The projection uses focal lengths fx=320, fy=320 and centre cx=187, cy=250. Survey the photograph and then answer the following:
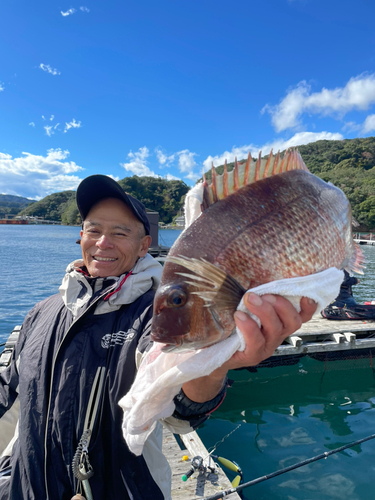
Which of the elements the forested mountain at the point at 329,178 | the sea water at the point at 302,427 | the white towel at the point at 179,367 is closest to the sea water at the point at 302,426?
the sea water at the point at 302,427

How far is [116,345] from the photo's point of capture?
1.75 m

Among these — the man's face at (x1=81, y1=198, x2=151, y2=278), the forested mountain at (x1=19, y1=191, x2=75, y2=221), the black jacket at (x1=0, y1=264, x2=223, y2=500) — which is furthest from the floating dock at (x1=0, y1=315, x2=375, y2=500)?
the forested mountain at (x1=19, y1=191, x2=75, y2=221)

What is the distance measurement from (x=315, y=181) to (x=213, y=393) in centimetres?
117

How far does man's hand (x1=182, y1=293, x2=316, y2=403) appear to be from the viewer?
4.06ft

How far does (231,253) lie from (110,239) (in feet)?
3.53

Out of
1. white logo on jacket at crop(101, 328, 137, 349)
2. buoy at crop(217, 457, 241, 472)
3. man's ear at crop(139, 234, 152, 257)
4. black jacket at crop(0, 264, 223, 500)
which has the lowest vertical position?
buoy at crop(217, 457, 241, 472)

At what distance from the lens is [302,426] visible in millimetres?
6680

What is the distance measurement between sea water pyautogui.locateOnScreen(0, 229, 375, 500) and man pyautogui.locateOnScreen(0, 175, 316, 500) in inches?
173

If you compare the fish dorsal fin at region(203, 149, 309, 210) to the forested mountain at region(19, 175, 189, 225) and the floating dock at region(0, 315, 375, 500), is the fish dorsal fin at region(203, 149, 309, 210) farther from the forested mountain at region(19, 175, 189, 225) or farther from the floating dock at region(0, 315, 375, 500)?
the forested mountain at region(19, 175, 189, 225)

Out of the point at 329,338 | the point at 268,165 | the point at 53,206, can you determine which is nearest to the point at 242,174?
the point at 268,165

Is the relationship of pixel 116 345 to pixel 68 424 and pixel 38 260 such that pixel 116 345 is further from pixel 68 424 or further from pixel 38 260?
pixel 38 260

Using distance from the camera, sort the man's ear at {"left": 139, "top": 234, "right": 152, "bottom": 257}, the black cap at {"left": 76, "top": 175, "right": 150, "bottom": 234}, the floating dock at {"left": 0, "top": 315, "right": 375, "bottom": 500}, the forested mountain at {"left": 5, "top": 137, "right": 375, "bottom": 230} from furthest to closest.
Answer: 1. the forested mountain at {"left": 5, "top": 137, "right": 375, "bottom": 230}
2. the floating dock at {"left": 0, "top": 315, "right": 375, "bottom": 500}
3. the man's ear at {"left": 139, "top": 234, "right": 152, "bottom": 257}
4. the black cap at {"left": 76, "top": 175, "right": 150, "bottom": 234}

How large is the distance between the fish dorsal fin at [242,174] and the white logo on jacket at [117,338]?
824mm

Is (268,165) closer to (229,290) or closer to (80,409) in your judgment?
(229,290)
